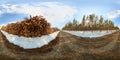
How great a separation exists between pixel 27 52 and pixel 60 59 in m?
2.21

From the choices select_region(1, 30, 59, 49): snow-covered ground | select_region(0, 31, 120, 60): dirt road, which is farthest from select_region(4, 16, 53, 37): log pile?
select_region(0, 31, 120, 60): dirt road

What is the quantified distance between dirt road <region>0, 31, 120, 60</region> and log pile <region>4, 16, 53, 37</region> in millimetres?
1256

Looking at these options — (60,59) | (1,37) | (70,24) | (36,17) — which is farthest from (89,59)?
(70,24)

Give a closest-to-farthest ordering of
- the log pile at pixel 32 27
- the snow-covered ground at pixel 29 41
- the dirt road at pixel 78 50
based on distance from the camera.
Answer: the dirt road at pixel 78 50 < the snow-covered ground at pixel 29 41 < the log pile at pixel 32 27

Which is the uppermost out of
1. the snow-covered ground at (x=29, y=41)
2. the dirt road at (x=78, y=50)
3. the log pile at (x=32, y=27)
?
the log pile at (x=32, y=27)

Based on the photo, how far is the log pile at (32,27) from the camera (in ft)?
57.9

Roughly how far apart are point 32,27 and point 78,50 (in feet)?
11.6

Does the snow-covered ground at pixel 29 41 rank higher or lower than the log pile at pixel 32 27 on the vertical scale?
lower

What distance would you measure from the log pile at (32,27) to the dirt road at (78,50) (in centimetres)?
126

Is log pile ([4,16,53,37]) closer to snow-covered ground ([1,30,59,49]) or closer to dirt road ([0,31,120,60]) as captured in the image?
snow-covered ground ([1,30,59,49])

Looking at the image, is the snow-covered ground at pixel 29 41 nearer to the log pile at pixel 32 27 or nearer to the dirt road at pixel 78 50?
the log pile at pixel 32 27

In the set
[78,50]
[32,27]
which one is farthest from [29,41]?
[78,50]

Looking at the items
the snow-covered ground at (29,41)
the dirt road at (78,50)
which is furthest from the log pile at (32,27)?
the dirt road at (78,50)

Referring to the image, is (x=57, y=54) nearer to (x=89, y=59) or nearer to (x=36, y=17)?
(x=89, y=59)
